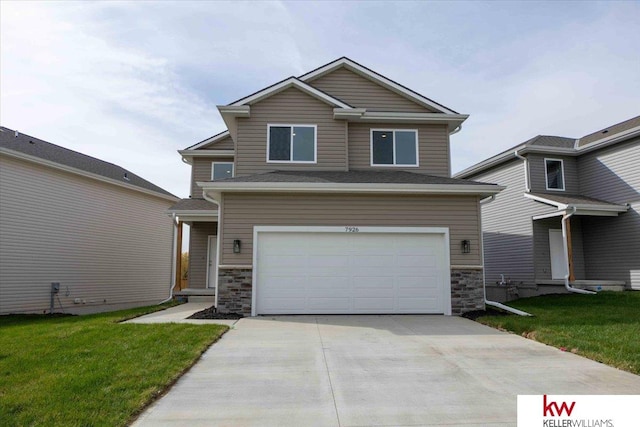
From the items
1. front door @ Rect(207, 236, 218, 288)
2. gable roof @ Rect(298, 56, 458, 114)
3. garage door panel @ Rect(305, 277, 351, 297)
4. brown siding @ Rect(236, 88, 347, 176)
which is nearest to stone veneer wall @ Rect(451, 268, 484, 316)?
garage door panel @ Rect(305, 277, 351, 297)

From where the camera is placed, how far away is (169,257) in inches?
826

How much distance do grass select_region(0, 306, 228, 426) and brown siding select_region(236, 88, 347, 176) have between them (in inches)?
209

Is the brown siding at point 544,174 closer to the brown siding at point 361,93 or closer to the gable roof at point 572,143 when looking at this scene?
the gable roof at point 572,143

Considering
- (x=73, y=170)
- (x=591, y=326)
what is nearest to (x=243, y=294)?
(x=591, y=326)

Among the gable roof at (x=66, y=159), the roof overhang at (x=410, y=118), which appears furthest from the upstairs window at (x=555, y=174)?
the gable roof at (x=66, y=159)

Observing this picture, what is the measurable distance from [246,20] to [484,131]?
14.1 meters

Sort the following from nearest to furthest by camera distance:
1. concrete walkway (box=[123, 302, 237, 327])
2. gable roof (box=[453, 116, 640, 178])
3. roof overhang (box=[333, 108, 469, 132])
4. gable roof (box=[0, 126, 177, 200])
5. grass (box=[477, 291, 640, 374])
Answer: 1. grass (box=[477, 291, 640, 374])
2. concrete walkway (box=[123, 302, 237, 327])
3. roof overhang (box=[333, 108, 469, 132])
4. gable roof (box=[0, 126, 177, 200])
5. gable roof (box=[453, 116, 640, 178])

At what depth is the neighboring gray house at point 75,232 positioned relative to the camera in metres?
13.5

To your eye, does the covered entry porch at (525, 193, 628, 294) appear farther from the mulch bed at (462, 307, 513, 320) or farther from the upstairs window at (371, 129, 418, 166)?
the upstairs window at (371, 129, 418, 166)

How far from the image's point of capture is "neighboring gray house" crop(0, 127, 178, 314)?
44.4 ft

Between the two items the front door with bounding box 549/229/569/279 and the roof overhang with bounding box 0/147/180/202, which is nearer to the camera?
the roof overhang with bounding box 0/147/180/202

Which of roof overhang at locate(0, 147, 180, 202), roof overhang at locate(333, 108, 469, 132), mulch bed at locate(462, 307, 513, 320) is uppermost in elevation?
roof overhang at locate(333, 108, 469, 132)

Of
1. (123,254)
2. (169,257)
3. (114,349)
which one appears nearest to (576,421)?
(114,349)

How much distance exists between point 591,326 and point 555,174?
33.7 feet
